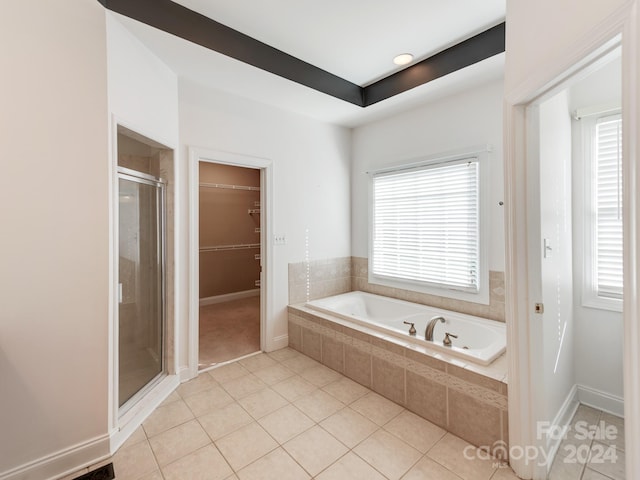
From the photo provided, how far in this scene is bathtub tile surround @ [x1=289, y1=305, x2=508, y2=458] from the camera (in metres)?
1.72

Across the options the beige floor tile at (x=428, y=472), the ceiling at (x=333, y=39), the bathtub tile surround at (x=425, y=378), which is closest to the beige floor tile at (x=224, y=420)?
the bathtub tile surround at (x=425, y=378)

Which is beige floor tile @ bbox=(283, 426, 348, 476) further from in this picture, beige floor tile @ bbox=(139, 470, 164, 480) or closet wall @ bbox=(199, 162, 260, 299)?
closet wall @ bbox=(199, 162, 260, 299)

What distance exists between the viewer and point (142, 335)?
2.39 meters

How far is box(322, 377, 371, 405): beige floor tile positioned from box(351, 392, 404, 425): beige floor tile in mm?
52

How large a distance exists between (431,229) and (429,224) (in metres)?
0.06

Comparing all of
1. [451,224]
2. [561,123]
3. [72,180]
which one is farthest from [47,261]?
[561,123]

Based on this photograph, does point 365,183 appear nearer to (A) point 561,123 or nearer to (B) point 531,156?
(A) point 561,123

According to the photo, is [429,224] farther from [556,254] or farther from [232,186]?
[232,186]

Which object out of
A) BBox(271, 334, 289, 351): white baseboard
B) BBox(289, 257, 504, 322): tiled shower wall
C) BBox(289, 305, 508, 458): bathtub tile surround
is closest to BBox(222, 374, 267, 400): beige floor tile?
BBox(271, 334, 289, 351): white baseboard

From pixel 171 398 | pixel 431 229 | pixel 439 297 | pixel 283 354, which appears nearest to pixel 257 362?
pixel 283 354

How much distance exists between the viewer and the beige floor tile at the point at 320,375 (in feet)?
8.41

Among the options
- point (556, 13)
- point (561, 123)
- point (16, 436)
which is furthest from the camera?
point (561, 123)

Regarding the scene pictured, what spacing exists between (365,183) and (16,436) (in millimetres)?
3545

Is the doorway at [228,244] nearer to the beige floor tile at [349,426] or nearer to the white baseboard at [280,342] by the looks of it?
the white baseboard at [280,342]
